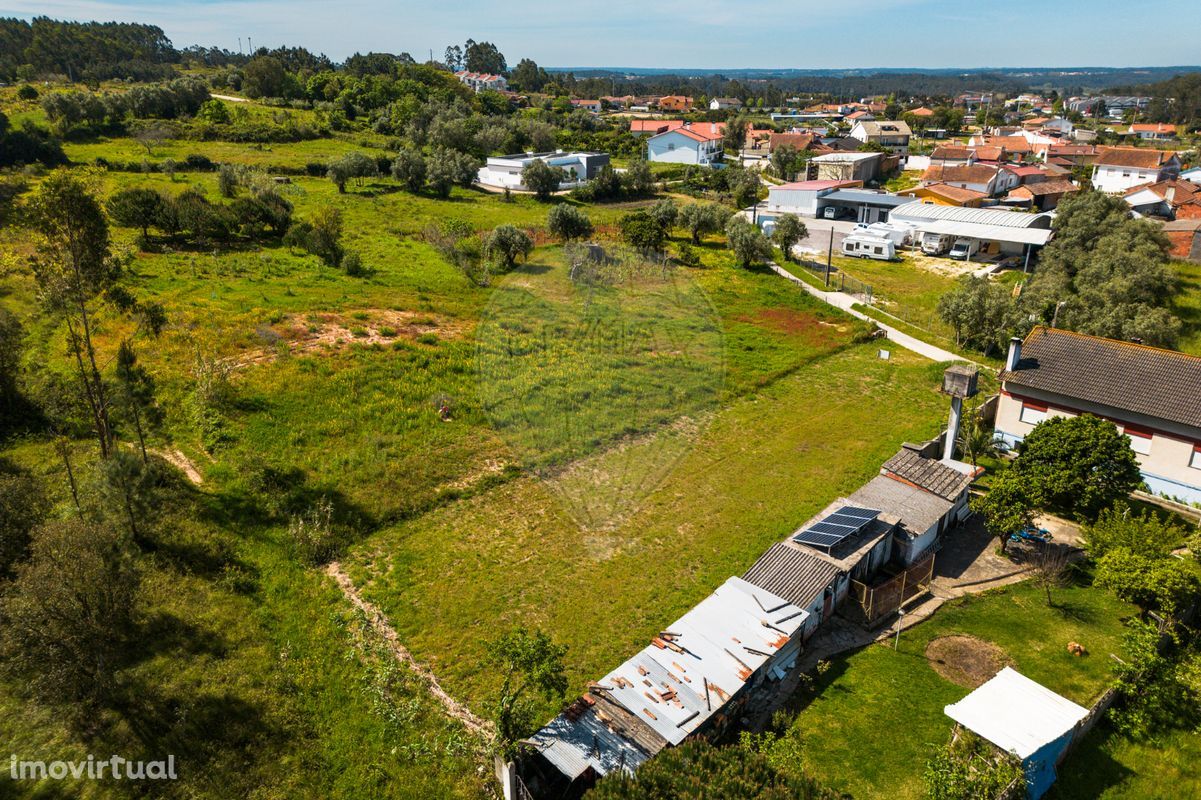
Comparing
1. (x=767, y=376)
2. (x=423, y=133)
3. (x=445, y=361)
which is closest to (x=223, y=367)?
(x=445, y=361)

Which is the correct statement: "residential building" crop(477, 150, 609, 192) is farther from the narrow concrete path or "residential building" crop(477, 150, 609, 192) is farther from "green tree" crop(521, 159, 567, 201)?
the narrow concrete path

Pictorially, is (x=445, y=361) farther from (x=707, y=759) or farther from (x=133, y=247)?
(x=133, y=247)

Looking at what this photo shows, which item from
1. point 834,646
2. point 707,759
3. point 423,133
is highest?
point 423,133

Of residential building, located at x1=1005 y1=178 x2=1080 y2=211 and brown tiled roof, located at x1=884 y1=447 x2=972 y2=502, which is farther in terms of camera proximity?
residential building, located at x1=1005 y1=178 x2=1080 y2=211

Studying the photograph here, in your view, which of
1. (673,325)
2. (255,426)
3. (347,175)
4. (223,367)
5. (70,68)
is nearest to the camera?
(673,325)

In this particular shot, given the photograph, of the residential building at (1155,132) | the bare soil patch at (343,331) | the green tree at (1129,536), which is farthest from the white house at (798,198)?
the residential building at (1155,132)

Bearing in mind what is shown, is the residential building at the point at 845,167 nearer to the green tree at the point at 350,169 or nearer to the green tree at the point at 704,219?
the green tree at the point at 704,219

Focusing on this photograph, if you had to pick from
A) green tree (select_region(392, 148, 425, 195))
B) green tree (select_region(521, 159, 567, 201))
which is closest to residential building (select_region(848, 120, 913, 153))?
green tree (select_region(521, 159, 567, 201))
